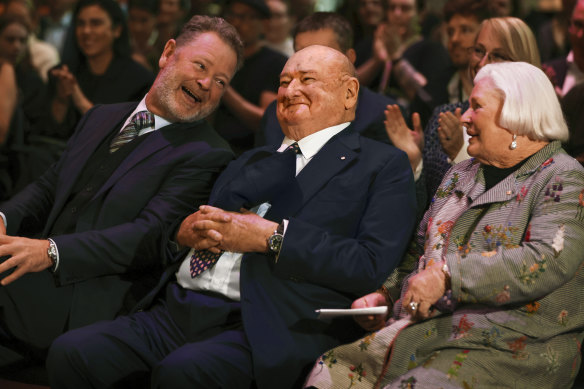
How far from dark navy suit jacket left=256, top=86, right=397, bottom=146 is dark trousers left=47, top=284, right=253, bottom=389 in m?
0.93

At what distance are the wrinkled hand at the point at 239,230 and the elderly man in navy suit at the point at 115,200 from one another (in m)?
0.39

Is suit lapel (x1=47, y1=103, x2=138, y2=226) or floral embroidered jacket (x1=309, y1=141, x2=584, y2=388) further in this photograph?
suit lapel (x1=47, y1=103, x2=138, y2=226)

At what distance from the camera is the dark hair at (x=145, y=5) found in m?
5.29

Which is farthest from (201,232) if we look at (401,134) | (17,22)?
(17,22)

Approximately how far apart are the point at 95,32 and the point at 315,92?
7.02 ft

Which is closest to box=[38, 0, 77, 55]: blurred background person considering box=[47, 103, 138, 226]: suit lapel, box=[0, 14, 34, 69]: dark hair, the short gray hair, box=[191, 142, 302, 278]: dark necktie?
box=[0, 14, 34, 69]: dark hair

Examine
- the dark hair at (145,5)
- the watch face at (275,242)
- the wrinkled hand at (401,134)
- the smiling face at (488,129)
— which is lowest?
the watch face at (275,242)

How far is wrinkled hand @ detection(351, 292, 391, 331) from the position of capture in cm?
229

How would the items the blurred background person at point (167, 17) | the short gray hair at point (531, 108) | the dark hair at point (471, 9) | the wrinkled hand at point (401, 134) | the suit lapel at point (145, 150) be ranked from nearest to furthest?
1. the short gray hair at point (531, 108)
2. the suit lapel at point (145, 150)
3. the wrinkled hand at point (401, 134)
4. the dark hair at point (471, 9)
5. the blurred background person at point (167, 17)

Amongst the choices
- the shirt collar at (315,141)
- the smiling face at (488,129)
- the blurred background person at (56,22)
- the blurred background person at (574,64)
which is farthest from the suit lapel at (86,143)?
the blurred background person at (56,22)

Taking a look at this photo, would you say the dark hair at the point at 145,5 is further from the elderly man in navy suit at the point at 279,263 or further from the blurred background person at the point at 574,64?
the elderly man in navy suit at the point at 279,263

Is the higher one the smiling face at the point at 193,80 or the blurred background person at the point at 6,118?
the smiling face at the point at 193,80

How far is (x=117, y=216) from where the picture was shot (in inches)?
108

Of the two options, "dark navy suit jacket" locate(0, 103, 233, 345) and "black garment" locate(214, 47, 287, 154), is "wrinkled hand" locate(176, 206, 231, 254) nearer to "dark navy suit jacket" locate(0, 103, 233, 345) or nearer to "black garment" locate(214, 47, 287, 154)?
"dark navy suit jacket" locate(0, 103, 233, 345)
